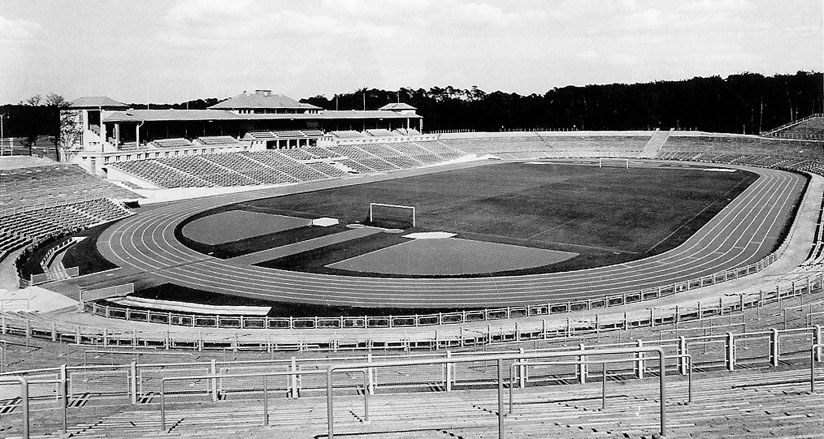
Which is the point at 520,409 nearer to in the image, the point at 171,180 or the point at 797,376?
the point at 797,376

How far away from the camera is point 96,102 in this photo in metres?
81.8

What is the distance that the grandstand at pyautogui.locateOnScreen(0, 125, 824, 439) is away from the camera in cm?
1020

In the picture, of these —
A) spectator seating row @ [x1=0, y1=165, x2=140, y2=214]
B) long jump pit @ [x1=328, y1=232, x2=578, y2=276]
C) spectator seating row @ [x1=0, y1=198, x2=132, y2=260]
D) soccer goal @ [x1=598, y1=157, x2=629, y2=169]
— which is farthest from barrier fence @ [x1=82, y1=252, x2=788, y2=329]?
soccer goal @ [x1=598, y1=157, x2=629, y2=169]

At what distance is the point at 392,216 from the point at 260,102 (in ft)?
166

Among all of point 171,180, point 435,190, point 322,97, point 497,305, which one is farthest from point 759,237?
point 322,97

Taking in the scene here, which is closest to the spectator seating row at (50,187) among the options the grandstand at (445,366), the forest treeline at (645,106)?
the grandstand at (445,366)

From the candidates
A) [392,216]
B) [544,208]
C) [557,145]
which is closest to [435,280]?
[392,216]

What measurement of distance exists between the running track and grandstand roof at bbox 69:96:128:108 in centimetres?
3589

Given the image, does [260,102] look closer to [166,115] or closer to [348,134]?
[348,134]

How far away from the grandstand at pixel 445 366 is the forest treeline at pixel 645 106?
95.9 metres

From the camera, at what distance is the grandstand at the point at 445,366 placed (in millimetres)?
10203

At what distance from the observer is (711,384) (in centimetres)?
1239

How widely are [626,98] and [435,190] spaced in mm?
88696

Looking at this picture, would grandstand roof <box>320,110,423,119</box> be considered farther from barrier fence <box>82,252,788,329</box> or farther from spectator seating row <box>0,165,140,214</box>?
barrier fence <box>82,252,788,329</box>
